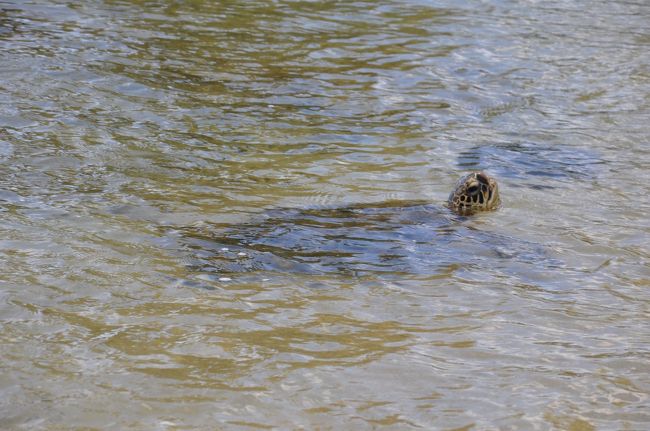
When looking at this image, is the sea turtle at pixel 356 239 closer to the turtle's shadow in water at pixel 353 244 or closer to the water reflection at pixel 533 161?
the turtle's shadow in water at pixel 353 244

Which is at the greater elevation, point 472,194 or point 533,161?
point 472,194

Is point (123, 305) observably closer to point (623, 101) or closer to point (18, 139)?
point (18, 139)

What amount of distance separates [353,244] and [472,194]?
1176 mm

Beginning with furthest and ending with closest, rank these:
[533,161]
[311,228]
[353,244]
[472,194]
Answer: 1. [533,161]
2. [472,194]
3. [311,228]
4. [353,244]

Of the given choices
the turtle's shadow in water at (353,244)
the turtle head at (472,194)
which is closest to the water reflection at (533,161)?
the turtle head at (472,194)

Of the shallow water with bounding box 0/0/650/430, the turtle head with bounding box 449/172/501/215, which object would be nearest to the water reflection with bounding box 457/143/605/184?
the shallow water with bounding box 0/0/650/430

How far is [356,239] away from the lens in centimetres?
566

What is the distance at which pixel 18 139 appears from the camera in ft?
23.8

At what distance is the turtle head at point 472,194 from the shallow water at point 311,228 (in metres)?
0.12

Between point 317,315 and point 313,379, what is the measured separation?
707 millimetres

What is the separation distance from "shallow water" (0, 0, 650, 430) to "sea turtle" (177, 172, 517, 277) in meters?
0.02

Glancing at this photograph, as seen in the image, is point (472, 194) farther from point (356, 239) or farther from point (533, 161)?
point (533, 161)

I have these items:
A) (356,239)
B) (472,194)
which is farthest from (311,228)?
(472,194)

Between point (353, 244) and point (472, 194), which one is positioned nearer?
→ point (353, 244)
